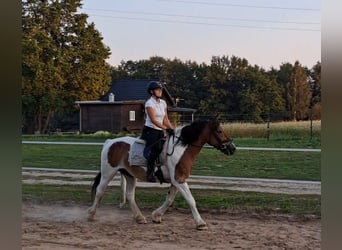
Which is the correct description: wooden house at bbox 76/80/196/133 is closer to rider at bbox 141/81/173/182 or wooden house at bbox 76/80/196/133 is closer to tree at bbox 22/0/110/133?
tree at bbox 22/0/110/133

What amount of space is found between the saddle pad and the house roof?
1905mm

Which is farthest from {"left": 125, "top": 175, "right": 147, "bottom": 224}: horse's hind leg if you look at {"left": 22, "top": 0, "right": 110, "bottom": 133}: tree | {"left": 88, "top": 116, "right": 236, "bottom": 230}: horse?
{"left": 22, "top": 0, "right": 110, "bottom": 133}: tree

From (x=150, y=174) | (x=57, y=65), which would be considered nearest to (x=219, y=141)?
(x=150, y=174)

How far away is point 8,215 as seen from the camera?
1.42 metres

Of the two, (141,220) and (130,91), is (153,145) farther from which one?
(130,91)

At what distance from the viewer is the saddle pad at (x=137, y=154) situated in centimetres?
455

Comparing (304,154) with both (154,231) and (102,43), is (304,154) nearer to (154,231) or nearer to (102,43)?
(102,43)

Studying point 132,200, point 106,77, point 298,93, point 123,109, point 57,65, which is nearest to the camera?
point 132,200

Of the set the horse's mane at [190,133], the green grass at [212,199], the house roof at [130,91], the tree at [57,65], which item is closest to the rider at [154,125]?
the horse's mane at [190,133]

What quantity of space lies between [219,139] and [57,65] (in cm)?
431

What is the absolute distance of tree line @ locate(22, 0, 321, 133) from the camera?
667cm

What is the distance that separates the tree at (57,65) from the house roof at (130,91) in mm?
359

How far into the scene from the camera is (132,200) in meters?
4.70

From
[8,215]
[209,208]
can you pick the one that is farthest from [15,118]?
[209,208]
